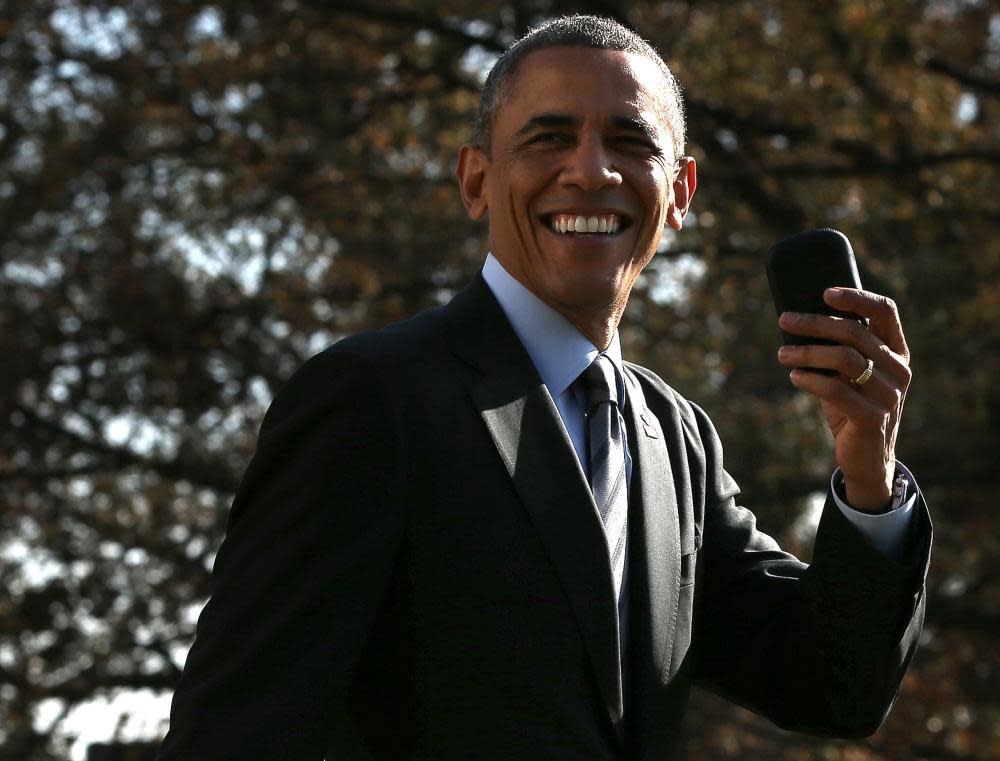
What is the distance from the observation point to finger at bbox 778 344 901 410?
2643 mm

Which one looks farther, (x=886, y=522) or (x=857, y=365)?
(x=886, y=522)

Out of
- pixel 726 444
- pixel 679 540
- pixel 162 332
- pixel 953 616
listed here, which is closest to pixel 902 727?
pixel 953 616

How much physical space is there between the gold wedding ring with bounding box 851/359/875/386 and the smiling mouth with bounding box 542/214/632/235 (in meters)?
0.53

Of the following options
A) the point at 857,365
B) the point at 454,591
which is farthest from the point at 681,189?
the point at 454,591

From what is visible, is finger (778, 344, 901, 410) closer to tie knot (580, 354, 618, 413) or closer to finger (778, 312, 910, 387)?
finger (778, 312, 910, 387)

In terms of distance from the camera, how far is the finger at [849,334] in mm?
2656

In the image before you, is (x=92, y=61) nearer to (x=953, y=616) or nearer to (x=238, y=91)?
(x=238, y=91)

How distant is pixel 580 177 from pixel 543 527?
626 mm

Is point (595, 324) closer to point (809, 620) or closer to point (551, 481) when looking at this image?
point (551, 481)

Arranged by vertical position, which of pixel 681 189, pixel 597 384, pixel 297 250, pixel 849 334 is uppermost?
pixel 681 189

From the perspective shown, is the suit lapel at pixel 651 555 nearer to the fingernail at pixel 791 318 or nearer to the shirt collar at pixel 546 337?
the shirt collar at pixel 546 337

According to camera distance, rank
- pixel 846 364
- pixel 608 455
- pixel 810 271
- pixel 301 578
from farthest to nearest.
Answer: pixel 608 455, pixel 810 271, pixel 846 364, pixel 301 578

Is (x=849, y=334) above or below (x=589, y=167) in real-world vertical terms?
below

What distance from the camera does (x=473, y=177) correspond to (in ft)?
10.5
